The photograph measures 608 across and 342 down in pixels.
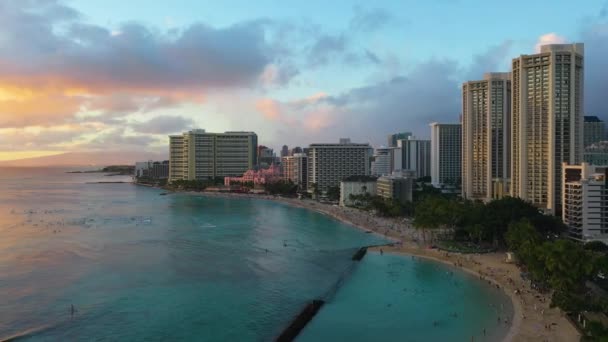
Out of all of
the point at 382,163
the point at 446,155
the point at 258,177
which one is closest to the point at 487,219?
the point at 258,177

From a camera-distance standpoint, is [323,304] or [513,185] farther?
[513,185]

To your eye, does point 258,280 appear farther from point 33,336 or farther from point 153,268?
point 33,336

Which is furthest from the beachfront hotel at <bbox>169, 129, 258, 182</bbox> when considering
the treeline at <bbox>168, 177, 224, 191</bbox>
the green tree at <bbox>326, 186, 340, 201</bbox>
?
the green tree at <bbox>326, 186, 340, 201</bbox>

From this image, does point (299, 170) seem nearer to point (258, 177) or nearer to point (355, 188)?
point (258, 177)

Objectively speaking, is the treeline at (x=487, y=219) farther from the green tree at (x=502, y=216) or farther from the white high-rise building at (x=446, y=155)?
the white high-rise building at (x=446, y=155)

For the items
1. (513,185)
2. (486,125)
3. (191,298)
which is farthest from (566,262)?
(486,125)
